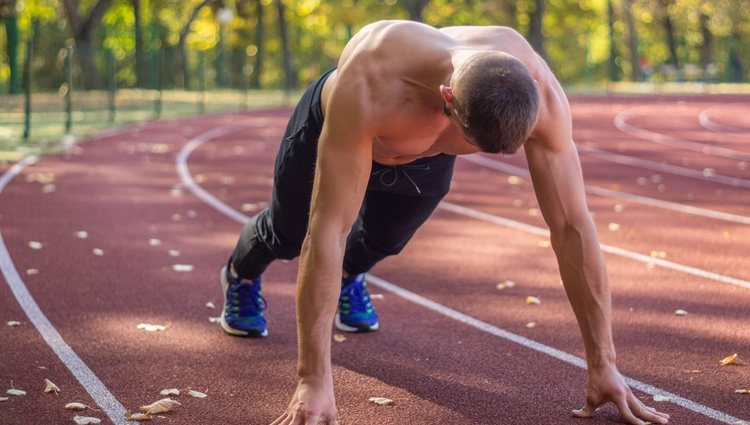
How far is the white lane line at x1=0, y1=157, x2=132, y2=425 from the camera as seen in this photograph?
445cm

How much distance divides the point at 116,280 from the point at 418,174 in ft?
11.1

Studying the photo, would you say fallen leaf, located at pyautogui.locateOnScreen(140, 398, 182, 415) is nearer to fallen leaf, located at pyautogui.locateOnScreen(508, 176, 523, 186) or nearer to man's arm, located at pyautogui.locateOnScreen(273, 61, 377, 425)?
man's arm, located at pyautogui.locateOnScreen(273, 61, 377, 425)

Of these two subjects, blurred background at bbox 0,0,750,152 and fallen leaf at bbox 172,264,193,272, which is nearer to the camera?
fallen leaf at bbox 172,264,193,272

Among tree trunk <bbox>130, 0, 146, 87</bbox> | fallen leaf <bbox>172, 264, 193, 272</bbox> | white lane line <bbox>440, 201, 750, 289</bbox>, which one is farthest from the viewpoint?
tree trunk <bbox>130, 0, 146, 87</bbox>

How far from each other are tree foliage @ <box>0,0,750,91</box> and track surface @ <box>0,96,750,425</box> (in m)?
24.6

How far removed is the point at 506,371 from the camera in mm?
5039

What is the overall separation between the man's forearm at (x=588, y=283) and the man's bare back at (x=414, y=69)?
1.68 feet

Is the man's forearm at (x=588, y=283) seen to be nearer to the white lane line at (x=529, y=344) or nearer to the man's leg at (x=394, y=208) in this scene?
the white lane line at (x=529, y=344)

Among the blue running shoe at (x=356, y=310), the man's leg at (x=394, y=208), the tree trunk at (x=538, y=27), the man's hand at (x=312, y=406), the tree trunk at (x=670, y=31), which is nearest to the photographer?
the man's hand at (x=312, y=406)

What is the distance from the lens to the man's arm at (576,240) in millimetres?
3871

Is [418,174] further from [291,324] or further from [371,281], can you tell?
[371,281]

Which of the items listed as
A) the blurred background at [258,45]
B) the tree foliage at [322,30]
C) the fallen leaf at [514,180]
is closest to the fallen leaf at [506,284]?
the fallen leaf at [514,180]

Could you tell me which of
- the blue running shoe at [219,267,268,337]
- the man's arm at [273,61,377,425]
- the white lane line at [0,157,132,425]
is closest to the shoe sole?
the blue running shoe at [219,267,268,337]

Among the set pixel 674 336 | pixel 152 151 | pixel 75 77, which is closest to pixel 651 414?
pixel 674 336
